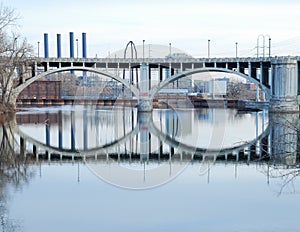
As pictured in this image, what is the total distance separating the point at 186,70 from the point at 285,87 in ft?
39.8

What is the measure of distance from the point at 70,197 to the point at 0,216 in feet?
9.19

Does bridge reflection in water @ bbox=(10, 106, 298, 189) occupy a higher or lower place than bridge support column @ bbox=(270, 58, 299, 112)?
lower

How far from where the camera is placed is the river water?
38.8 feet

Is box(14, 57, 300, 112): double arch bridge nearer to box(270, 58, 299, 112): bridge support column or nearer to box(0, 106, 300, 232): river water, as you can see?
box(270, 58, 299, 112): bridge support column

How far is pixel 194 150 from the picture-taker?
85.1ft

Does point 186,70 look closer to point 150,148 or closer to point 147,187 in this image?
point 150,148

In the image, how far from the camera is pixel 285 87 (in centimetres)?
5872

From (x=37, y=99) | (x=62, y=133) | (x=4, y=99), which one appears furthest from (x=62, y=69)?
(x=37, y=99)

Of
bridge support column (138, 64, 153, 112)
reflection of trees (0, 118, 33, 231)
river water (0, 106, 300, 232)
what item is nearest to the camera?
reflection of trees (0, 118, 33, 231)

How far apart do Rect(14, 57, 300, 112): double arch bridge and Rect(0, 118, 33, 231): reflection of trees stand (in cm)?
3562

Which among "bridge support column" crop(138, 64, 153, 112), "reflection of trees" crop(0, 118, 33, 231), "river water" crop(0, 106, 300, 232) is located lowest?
"river water" crop(0, 106, 300, 232)

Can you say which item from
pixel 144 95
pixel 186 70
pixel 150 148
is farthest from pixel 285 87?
pixel 150 148

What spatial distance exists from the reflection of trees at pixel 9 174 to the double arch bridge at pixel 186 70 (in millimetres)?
35623

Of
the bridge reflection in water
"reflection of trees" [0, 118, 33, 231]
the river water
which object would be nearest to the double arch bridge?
the bridge reflection in water
